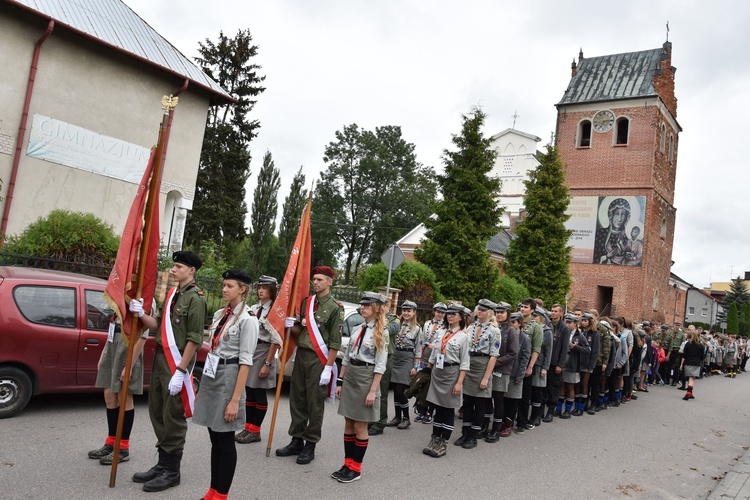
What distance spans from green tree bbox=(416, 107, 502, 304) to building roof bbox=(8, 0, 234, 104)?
845 cm

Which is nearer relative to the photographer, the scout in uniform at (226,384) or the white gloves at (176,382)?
the scout in uniform at (226,384)

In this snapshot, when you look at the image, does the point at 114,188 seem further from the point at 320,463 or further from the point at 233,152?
the point at 233,152

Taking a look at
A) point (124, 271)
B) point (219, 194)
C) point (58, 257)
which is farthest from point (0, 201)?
point (219, 194)

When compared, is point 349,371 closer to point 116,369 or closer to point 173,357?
point 173,357

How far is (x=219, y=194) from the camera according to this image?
118 ft

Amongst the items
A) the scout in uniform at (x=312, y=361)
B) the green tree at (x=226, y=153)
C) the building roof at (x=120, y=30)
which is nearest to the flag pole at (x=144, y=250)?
the scout in uniform at (x=312, y=361)

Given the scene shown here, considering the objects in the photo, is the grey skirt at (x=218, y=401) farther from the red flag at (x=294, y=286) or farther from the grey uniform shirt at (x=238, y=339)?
the red flag at (x=294, y=286)

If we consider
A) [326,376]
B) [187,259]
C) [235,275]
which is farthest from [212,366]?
[326,376]

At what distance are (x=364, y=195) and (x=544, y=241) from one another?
34.2 metres

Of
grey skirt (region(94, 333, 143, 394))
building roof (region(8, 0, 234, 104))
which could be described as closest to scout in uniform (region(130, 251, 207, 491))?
grey skirt (region(94, 333, 143, 394))

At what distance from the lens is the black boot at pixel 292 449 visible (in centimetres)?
632

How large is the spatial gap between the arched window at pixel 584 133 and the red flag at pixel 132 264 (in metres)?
39.8

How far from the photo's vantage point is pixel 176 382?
464 centimetres

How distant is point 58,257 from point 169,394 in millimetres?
8304
